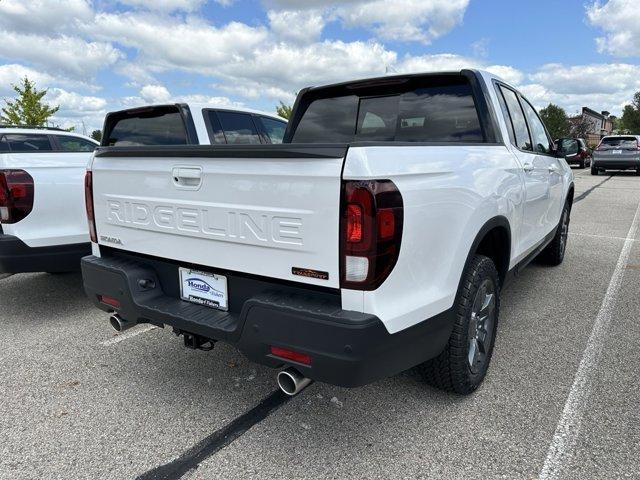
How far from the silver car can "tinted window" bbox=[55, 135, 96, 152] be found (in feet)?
70.8

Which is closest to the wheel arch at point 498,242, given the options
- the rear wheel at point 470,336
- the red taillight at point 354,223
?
the rear wheel at point 470,336

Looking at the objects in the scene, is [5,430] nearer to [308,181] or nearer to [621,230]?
[308,181]

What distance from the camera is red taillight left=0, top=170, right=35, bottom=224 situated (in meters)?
4.04

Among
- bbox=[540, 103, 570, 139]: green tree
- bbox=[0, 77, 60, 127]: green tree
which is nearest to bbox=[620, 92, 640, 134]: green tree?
bbox=[540, 103, 570, 139]: green tree

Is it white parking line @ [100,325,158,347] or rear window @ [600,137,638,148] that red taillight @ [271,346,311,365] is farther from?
rear window @ [600,137,638,148]

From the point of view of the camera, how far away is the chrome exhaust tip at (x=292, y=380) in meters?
2.20

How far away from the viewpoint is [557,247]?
5.70 meters

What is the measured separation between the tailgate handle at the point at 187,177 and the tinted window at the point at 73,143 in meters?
3.96

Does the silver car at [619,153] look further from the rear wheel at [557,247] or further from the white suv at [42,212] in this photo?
the white suv at [42,212]

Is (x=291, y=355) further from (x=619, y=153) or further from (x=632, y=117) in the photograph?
(x=632, y=117)

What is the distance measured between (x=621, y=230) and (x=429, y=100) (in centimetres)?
688

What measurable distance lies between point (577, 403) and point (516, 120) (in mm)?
2124

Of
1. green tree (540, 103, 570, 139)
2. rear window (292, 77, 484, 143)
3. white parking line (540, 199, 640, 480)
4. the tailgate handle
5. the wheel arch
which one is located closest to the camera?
white parking line (540, 199, 640, 480)

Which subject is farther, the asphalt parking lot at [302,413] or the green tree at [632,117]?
the green tree at [632,117]
